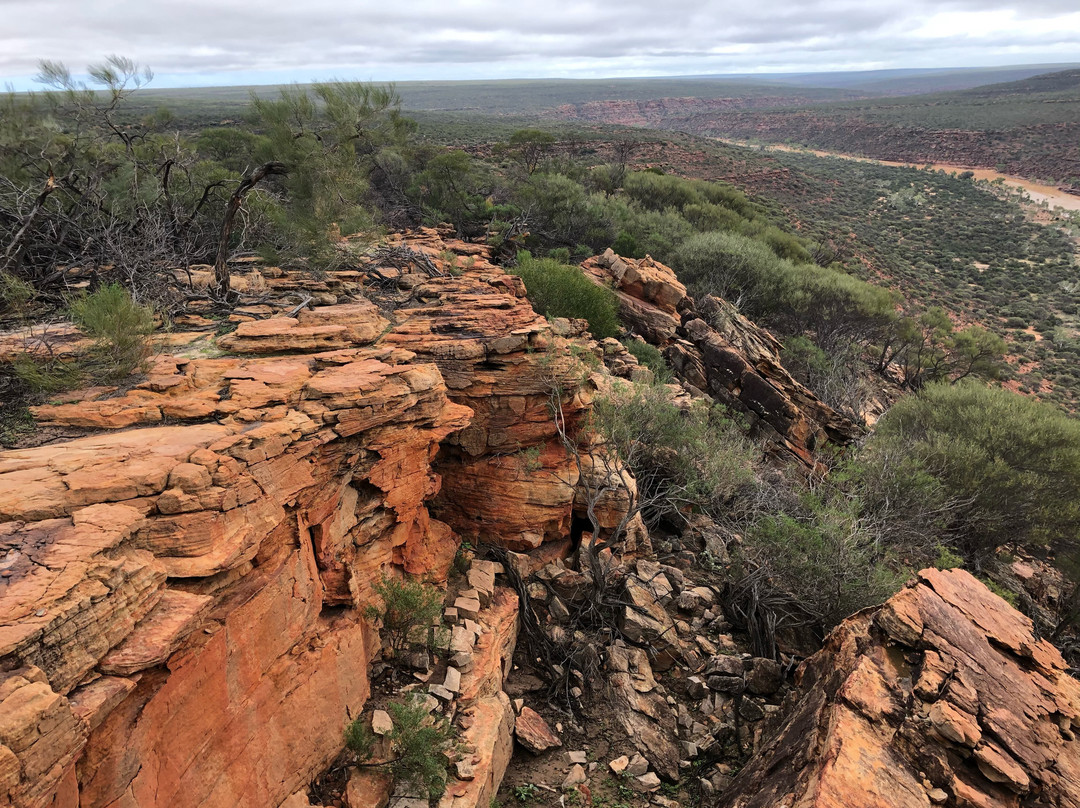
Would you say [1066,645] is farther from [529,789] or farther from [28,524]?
[28,524]

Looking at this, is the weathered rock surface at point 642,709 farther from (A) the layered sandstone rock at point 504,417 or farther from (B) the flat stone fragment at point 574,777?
(A) the layered sandstone rock at point 504,417

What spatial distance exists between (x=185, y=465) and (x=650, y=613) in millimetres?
6803

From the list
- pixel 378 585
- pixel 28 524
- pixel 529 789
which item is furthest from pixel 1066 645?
pixel 28 524

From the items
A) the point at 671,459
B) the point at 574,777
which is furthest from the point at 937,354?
the point at 574,777

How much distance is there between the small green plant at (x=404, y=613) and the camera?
6820 millimetres

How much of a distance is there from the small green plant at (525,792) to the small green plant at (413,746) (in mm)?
1165

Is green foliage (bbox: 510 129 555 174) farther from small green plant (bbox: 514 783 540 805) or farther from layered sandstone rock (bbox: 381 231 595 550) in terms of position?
small green plant (bbox: 514 783 540 805)

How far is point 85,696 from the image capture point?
3.52m

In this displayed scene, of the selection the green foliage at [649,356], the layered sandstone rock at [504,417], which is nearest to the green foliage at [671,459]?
the layered sandstone rock at [504,417]

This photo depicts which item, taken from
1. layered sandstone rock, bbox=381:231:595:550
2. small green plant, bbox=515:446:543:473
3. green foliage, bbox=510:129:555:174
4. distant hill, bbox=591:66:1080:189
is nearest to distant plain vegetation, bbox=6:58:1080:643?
layered sandstone rock, bbox=381:231:595:550

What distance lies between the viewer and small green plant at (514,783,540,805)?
21.5ft

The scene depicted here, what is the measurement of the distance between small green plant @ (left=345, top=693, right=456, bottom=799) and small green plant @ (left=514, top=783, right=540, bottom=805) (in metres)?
1.17

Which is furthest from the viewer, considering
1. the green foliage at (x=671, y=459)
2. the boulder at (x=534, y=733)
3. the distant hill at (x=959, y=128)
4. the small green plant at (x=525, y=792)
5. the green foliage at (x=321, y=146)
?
the distant hill at (x=959, y=128)

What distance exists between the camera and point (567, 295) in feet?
49.9
